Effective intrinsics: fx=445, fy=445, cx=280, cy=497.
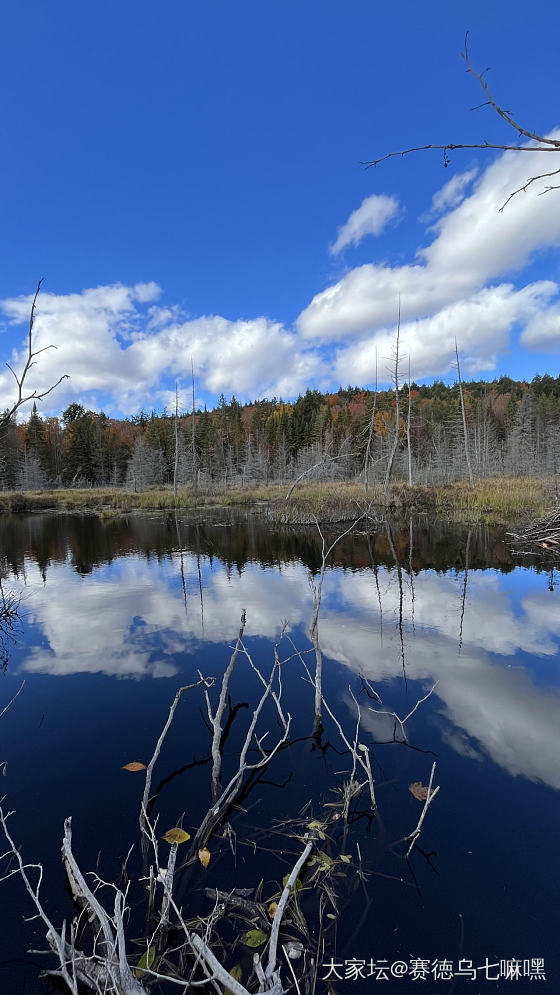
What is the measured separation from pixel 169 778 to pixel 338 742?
77.1 inches

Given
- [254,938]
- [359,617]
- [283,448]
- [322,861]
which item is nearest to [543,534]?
[359,617]

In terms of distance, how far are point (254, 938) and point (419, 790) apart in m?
2.13

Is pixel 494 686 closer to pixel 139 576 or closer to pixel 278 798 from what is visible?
pixel 278 798

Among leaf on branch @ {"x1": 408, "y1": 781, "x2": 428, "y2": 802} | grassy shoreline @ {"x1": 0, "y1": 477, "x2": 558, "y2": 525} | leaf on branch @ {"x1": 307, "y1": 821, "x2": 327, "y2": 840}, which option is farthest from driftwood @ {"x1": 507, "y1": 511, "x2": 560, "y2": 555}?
leaf on branch @ {"x1": 307, "y1": 821, "x2": 327, "y2": 840}

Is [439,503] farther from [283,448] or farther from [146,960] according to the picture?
[283,448]

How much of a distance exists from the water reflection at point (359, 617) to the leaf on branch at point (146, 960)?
3273 millimetres

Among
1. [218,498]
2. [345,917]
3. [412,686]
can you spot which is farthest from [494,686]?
[218,498]

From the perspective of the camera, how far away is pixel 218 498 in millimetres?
42312

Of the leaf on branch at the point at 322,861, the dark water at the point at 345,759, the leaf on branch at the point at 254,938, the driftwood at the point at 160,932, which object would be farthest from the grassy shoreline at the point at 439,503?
the leaf on branch at the point at 254,938

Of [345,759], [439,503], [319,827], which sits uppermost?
[439,503]

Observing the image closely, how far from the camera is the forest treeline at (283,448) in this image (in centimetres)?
5264

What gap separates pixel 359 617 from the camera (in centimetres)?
989

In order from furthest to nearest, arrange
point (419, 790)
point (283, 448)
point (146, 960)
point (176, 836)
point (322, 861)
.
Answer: point (283, 448), point (419, 790), point (176, 836), point (322, 861), point (146, 960)

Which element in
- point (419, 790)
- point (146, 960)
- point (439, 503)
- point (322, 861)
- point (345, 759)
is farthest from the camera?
point (439, 503)
